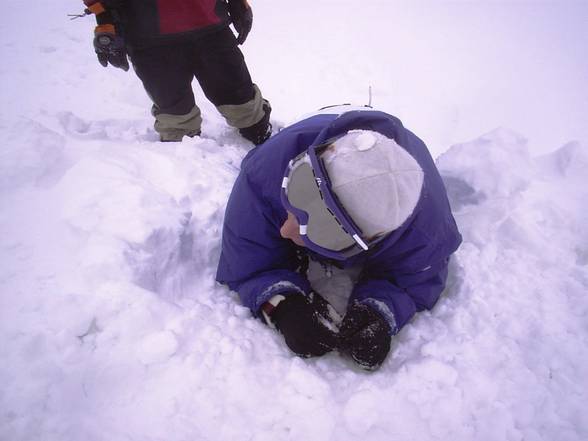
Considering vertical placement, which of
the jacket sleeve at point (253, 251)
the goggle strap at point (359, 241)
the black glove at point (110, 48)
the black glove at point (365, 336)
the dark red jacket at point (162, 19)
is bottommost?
the black glove at point (365, 336)

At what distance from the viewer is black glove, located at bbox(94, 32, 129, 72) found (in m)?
2.01

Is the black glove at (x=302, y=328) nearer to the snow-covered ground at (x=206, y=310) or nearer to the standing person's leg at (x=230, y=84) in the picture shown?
the snow-covered ground at (x=206, y=310)

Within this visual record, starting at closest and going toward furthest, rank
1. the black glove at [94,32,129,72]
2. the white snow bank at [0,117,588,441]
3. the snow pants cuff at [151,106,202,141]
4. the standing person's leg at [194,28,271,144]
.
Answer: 1. the white snow bank at [0,117,588,441]
2. the black glove at [94,32,129,72]
3. the standing person's leg at [194,28,271,144]
4. the snow pants cuff at [151,106,202,141]

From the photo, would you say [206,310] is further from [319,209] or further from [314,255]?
[319,209]

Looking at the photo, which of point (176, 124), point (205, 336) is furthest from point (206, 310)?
point (176, 124)

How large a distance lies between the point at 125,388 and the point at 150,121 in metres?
2.21

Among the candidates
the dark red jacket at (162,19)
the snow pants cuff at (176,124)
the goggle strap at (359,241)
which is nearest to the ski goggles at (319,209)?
the goggle strap at (359,241)

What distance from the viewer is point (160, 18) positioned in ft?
6.81

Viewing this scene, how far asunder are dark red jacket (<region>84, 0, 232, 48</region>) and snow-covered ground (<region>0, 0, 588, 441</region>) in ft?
2.07

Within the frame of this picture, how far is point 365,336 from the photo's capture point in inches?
56.0

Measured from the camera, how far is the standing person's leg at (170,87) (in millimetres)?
2227

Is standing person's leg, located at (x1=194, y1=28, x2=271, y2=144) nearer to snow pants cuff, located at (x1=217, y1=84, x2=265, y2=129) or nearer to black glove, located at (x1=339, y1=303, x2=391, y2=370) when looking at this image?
snow pants cuff, located at (x1=217, y1=84, x2=265, y2=129)

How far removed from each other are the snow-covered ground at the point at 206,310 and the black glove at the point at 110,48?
0.49 metres

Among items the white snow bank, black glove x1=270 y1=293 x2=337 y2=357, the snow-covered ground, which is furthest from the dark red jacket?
black glove x1=270 y1=293 x2=337 y2=357
